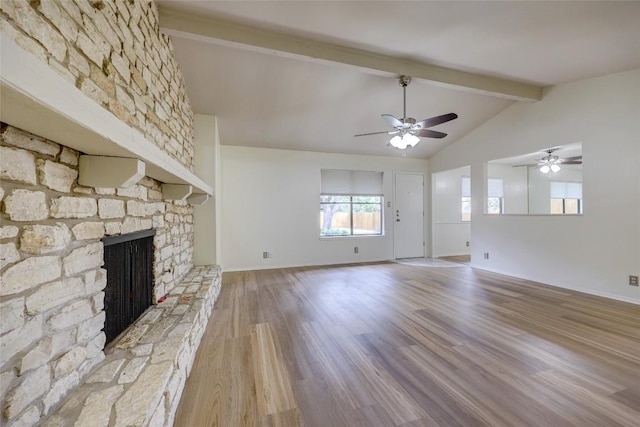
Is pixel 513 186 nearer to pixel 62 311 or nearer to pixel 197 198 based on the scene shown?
pixel 197 198

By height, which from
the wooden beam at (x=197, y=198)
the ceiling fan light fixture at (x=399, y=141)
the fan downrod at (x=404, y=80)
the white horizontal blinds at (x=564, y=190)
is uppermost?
the fan downrod at (x=404, y=80)

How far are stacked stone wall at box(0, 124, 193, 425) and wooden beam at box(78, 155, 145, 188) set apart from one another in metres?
0.04

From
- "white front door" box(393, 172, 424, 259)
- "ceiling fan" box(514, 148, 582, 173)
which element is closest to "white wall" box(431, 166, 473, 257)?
"white front door" box(393, 172, 424, 259)

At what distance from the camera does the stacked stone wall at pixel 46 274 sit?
0.92 m

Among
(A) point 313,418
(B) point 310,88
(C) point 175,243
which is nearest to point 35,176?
(A) point 313,418

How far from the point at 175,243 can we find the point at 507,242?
5334 millimetres

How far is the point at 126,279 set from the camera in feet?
6.36

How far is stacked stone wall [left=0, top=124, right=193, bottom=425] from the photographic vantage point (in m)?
0.92

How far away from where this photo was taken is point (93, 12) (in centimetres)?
137

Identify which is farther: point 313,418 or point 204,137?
point 204,137

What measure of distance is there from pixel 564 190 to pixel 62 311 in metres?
10.4

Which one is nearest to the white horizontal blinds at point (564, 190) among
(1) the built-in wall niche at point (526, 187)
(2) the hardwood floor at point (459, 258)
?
(1) the built-in wall niche at point (526, 187)

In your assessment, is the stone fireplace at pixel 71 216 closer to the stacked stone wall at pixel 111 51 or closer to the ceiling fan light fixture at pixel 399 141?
the stacked stone wall at pixel 111 51

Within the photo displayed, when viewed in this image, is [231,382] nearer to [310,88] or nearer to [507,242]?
[310,88]
